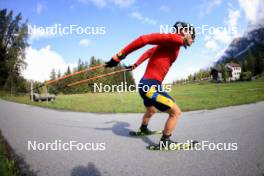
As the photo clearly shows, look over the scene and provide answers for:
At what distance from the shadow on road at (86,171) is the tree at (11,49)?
138ft

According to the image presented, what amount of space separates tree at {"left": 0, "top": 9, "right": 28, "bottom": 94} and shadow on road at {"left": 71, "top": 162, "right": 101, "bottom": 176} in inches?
1660

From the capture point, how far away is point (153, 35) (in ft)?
10.1

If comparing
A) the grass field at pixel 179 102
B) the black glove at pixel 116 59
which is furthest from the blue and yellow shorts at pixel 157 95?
the grass field at pixel 179 102

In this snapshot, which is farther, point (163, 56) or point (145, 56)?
point (145, 56)

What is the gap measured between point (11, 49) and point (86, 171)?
46.7 metres

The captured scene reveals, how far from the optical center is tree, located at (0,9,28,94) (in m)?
41.5

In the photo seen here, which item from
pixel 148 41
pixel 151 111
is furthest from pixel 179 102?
pixel 148 41

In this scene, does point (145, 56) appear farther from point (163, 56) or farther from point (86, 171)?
point (86, 171)

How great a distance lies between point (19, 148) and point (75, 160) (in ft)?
5.20

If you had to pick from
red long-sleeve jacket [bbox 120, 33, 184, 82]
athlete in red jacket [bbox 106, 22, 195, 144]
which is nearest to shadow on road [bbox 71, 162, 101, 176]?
athlete in red jacket [bbox 106, 22, 195, 144]

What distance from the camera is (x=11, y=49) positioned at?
42.7 metres

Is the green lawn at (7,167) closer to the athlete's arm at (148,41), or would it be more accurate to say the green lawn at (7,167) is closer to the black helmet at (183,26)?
the athlete's arm at (148,41)

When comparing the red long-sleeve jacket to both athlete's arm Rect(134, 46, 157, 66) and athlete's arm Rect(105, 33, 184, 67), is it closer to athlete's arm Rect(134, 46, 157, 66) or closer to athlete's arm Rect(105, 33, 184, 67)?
athlete's arm Rect(105, 33, 184, 67)

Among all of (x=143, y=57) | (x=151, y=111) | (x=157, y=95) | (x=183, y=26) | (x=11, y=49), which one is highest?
(x=11, y=49)
